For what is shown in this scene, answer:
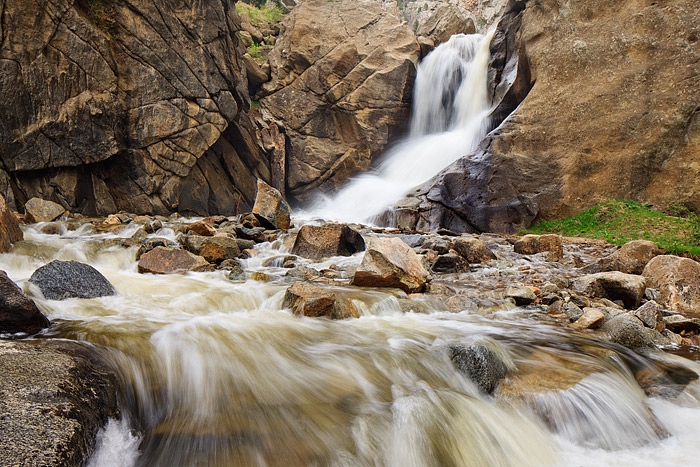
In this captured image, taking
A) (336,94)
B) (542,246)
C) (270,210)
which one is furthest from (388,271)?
(336,94)

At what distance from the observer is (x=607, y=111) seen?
37.5ft

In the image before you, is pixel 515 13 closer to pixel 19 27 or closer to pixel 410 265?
pixel 410 265

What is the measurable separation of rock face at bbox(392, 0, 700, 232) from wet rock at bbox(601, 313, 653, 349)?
344 inches

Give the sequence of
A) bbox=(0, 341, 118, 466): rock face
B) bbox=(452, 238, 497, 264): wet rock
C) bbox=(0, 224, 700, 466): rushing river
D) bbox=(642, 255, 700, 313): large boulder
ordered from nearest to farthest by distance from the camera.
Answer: bbox=(0, 341, 118, 466): rock face < bbox=(0, 224, 700, 466): rushing river < bbox=(642, 255, 700, 313): large boulder < bbox=(452, 238, 497, 264): wet rock

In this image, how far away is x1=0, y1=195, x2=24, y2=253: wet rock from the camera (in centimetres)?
550

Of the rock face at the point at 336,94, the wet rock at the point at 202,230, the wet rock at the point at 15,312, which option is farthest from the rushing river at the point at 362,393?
the rock face at the point at 336,94

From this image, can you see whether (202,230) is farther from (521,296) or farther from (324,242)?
(521,296)

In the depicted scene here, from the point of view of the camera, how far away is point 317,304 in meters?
3.80

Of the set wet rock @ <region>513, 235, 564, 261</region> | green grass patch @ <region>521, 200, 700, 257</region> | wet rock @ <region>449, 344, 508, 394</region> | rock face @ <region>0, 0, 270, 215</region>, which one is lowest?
wet rock @ <region>449, 344, 508, 394</region>

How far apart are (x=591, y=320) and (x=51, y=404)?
4500mm

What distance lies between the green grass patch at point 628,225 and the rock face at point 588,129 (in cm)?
42

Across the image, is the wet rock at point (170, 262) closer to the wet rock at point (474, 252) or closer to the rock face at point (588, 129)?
the wet rock at point (474, 252)

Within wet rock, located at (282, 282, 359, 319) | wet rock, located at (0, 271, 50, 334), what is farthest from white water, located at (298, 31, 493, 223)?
wet rock, located at (0, 271, 50, 334)

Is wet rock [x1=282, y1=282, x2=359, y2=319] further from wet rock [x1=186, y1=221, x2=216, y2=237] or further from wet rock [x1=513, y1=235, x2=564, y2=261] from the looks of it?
wet rock [x1=513, y1=235, x2=564, y2=261]
